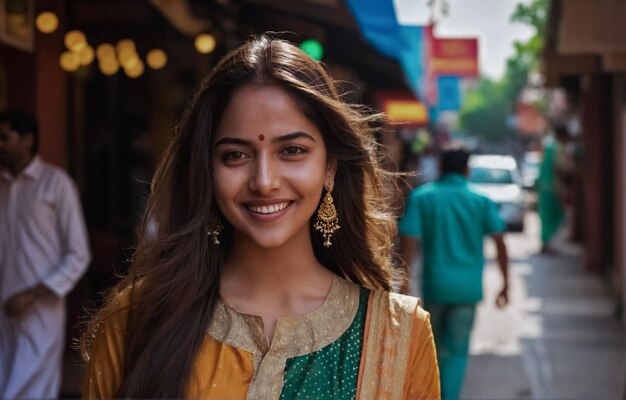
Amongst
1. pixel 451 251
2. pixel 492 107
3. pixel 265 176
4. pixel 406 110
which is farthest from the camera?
pixel 492 107

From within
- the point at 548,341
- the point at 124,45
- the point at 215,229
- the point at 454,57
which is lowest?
the point at 548,341

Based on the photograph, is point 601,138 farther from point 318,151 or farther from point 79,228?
point 318,151

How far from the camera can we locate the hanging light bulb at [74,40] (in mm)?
8750

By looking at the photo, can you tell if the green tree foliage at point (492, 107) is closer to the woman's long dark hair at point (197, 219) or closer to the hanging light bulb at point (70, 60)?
the hanging light bulb at point (70, 60)

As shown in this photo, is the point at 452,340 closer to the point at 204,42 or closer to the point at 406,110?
the point at 204,42

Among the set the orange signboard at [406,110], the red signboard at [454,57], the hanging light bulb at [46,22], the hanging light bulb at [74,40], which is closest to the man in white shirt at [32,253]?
the hanging light bulb at [46,22]

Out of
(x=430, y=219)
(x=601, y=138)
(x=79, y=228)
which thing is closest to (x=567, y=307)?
(x=601, y=138)

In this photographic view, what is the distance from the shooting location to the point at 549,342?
31.3 ft

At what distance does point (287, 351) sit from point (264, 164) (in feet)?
1.40

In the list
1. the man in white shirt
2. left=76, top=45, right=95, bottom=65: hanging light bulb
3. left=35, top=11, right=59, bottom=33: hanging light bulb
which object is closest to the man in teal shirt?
the man in white shirt

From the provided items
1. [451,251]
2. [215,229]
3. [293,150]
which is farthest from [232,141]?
[451,251]

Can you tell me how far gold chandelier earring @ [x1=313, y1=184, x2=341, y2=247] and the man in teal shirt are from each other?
4.01 metres

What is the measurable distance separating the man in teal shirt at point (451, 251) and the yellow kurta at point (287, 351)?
4.16 m

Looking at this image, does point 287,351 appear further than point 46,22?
No
